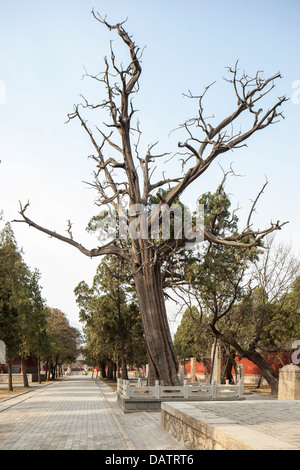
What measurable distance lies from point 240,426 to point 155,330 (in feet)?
39.0

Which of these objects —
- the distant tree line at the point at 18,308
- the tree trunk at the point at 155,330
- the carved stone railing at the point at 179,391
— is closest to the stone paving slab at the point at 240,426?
the carved stone railing at the point at 179,391

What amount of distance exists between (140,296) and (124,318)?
15830 millimetres

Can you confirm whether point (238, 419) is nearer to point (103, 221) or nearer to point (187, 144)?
point (187, 144)

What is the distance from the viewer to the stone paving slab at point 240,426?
611cm

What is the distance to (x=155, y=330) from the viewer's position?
19.1 meters

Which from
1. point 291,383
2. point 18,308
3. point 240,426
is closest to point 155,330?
point 291,383

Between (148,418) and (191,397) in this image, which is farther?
(191,397)

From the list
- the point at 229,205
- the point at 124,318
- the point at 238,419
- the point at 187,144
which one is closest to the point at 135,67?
the point at 187,144

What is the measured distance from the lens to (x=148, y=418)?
1495cm

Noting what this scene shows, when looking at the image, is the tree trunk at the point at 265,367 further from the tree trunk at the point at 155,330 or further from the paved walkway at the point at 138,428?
the paved walkway at the point at 138,428

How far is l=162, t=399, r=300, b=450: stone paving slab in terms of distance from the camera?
611 cm

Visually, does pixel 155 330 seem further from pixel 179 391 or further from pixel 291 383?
pixel 291 383

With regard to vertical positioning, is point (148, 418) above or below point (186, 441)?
below

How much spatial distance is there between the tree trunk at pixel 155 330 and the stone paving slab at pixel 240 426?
22.8 ft
